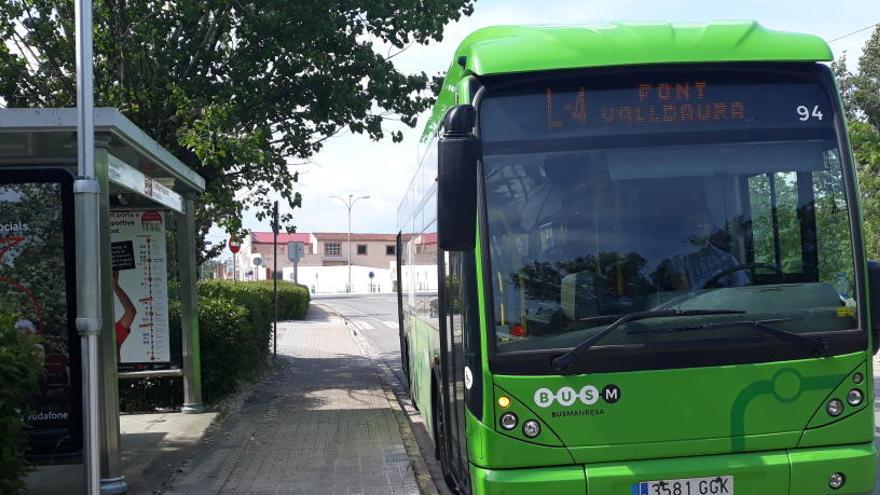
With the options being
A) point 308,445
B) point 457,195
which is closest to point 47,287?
point 308,445

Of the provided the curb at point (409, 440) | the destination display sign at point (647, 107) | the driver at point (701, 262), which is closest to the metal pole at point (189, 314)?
the curb at point (409, 440)

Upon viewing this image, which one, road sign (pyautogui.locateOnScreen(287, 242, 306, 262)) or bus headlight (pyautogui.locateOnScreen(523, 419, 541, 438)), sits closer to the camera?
bus headlight (pyautogui.locateOnScreen(523, 419, 541, 438))

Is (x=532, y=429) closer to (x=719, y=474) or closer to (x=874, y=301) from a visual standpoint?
(x=719, y=474)

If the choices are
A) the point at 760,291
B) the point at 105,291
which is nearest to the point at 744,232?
the point at 760,291

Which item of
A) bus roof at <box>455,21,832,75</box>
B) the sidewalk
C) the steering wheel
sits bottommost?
the sidewalk

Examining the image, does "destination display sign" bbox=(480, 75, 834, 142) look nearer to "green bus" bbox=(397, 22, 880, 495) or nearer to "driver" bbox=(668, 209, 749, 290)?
"green bus" bbox=(397, 22, 880, 495)

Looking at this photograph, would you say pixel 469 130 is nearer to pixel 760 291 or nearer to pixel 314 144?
pixel 760 291

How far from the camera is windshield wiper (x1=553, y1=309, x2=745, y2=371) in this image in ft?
14.7

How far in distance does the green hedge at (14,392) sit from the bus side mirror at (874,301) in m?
4.87

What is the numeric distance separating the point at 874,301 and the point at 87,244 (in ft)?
15.5

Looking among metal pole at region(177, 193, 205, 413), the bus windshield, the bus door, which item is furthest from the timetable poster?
the bus windshield

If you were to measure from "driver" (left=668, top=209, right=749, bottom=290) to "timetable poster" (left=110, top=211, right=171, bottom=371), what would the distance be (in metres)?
6.72

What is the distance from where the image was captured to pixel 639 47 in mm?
4789

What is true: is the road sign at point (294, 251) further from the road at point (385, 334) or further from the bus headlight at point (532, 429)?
the bus headlight at point (532, 429)
